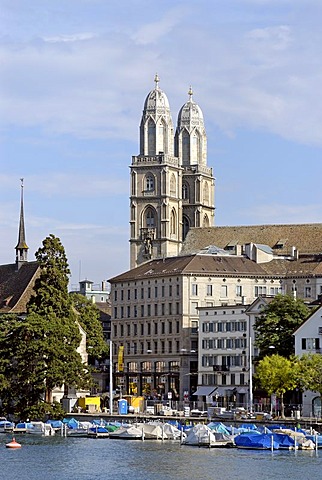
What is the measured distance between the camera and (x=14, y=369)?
128125 millimetres

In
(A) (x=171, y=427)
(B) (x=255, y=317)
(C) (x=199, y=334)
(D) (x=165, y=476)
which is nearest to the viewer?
(D) (x=165, y=476)

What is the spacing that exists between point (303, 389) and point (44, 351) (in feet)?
74.3

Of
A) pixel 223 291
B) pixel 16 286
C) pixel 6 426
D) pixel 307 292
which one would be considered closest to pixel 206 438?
pixel 6 426

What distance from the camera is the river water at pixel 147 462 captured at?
86438 mm

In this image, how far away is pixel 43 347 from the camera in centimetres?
12594

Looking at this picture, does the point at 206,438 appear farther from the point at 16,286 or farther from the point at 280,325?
the point at 16,286

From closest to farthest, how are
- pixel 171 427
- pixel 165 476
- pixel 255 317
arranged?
pixel 165 476 → pixel 171 427 → pixel 255 317

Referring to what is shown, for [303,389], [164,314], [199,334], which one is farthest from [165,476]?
[164,314]

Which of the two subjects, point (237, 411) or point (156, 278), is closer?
point (237, 411)

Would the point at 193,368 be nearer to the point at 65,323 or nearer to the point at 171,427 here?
the point at 65,323

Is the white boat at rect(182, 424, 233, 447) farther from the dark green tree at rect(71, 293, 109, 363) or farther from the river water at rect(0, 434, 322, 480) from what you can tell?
the dark green tree at rect(71, 293, 109, 363)

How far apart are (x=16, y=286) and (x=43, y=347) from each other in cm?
3418

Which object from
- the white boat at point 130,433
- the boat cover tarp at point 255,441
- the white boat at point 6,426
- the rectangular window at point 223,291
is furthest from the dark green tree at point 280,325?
the rectangular window at point 223,291

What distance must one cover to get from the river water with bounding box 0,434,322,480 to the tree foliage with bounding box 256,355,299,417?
18262 millimetres
